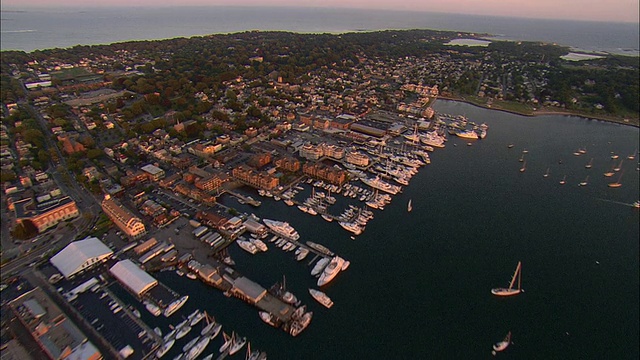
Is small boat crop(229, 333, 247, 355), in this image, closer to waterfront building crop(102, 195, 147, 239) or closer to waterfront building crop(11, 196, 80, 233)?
waterfront building crop(102, 195, 147, 239)

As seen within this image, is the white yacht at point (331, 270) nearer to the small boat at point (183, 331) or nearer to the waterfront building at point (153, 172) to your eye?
the small boat at point (183, 331)

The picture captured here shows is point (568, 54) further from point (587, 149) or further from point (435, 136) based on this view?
point (435, 136)

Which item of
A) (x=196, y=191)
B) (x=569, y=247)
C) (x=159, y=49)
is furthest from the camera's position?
(x=159, y=49)

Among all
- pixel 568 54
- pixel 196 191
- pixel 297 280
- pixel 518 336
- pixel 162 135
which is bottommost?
pixel 518 336

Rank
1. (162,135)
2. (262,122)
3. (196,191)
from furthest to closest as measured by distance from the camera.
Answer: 1. (262,122)
2. (162,135)
3. (196,191)

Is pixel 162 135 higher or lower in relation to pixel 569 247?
higher

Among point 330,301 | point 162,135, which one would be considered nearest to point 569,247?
point 330,301

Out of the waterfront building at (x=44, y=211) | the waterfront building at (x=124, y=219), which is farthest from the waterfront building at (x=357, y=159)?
the waterfront building at (x=44, y=211)

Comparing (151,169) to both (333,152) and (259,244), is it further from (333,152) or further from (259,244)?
(333,152)
